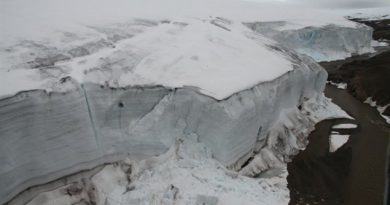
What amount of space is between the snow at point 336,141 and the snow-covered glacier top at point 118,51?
2422mm

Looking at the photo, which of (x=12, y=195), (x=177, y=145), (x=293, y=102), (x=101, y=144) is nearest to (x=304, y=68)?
(x=293, y=102)

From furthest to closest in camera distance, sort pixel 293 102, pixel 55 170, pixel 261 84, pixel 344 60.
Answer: pixel 344 60, pixel 293 102, pixel 261 84, pixel 55 170

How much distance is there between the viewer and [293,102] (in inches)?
438

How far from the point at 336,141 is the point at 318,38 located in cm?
1276

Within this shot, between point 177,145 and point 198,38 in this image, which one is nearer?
point 177,145

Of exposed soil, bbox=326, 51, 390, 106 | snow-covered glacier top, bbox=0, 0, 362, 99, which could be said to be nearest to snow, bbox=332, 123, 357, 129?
snow-covered glacier top, bbox=0, 0, 362, 99

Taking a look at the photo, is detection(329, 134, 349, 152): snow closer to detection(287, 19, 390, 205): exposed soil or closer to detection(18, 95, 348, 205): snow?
detection(287, 19, 390, 205): exposed soil

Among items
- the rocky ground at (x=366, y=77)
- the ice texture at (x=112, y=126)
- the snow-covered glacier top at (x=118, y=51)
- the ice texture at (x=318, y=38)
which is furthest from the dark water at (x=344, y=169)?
the ice texture at (x=318, y=38)

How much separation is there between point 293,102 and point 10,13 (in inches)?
312

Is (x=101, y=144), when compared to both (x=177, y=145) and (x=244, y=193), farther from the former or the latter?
(x=244, y=193)

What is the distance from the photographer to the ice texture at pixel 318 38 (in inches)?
838

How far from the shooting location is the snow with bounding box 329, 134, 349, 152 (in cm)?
1034

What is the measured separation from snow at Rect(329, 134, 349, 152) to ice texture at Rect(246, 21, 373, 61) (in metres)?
10.1

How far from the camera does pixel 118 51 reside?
8320mm
